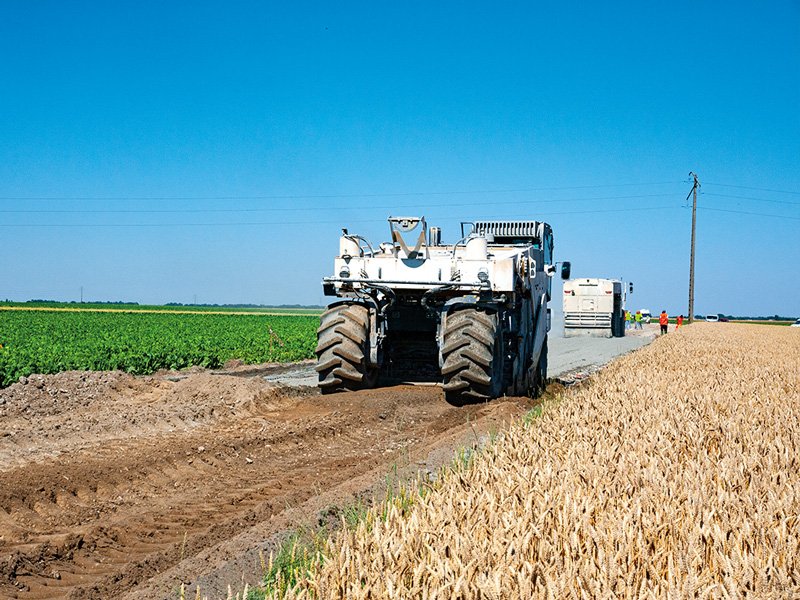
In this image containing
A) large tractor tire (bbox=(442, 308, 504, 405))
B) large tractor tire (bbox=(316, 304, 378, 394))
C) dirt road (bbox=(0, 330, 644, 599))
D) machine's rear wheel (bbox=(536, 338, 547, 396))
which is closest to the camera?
dirt road (bbox=(0, 330, 644, 599))

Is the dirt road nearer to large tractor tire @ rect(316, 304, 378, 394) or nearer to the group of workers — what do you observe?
large tractor tire @ rect(316, 304, 378, 394)

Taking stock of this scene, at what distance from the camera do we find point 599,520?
13.3ft

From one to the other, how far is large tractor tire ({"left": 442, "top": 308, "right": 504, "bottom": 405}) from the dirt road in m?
0.35

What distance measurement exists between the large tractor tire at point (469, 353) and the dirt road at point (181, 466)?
348mm

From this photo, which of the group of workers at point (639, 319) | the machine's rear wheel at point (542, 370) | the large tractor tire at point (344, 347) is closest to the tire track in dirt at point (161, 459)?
the large tractor tire at point (344, 347)

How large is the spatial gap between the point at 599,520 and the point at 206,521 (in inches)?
129

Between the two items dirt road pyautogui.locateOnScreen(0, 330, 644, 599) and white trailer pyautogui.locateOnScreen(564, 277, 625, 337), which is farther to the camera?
white trailer pyautogui.locateOnScreen(564, 277, 625, 337)

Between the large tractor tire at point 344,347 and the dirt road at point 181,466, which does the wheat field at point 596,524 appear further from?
the large tractor tire at point 344,347

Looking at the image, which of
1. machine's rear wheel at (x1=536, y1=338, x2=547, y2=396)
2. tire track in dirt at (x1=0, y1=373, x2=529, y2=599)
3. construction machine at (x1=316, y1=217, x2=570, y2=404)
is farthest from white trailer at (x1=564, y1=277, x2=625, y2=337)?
tire track in dirt at (x1=0, y1=373, x2=529, y2=599)

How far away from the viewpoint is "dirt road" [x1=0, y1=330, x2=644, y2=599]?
5.12 meters

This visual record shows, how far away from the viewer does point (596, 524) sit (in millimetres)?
3934

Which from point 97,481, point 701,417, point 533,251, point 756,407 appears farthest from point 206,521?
point 533,251

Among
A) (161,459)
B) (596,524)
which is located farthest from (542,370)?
(596,524)

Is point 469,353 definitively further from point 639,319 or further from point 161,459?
point 639,319
